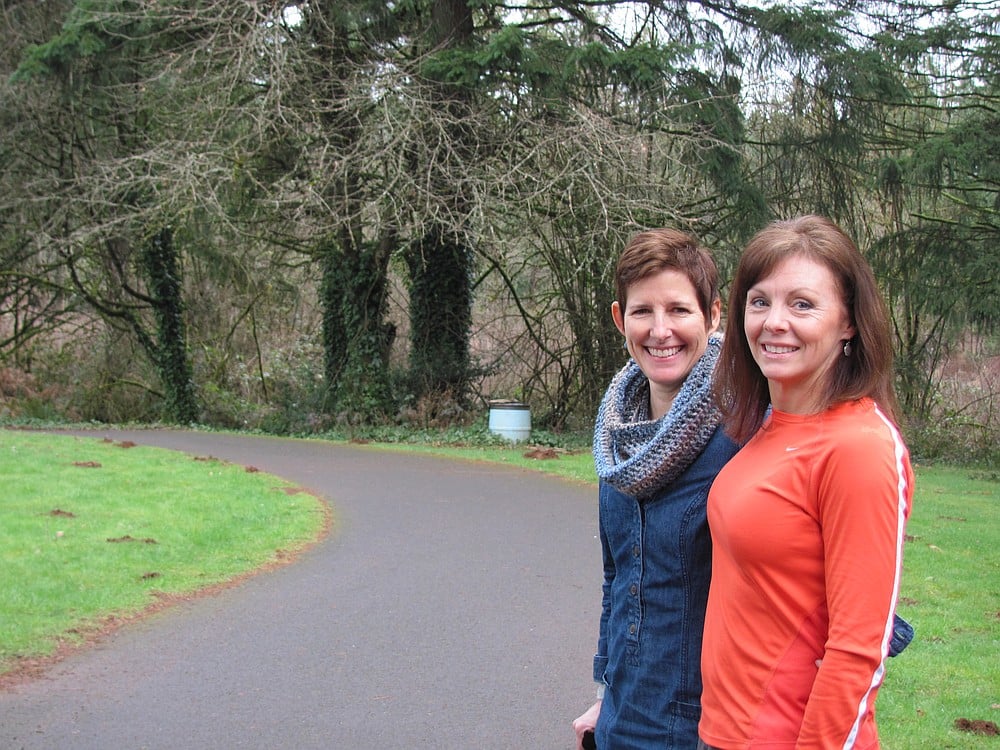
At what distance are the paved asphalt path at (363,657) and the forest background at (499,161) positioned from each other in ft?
26.6

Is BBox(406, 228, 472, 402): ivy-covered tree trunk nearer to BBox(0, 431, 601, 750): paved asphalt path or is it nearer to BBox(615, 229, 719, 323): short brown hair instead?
BBox(0, 431, 601, 750): paved asphalt path

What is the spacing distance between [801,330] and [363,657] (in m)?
4.92

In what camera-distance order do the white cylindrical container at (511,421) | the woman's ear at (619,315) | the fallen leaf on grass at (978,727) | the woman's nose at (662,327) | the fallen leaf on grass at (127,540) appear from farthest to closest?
the white cylindrical container at (511,421)
the fallen leaf on grass at (127,540)
the fallen leaf on grass at (978,727)
the woman's ear at (619,315)
the woman's nose at (662,327)

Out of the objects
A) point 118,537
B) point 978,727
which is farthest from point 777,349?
point 118,537

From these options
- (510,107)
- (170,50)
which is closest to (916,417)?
(510,107)

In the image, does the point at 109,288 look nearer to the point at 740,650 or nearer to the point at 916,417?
the point at 916,417

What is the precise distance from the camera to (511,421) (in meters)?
18.0

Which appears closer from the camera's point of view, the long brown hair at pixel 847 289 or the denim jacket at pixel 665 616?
the long brown hair at pixel 847 289

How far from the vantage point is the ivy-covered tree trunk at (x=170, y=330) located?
24266mm

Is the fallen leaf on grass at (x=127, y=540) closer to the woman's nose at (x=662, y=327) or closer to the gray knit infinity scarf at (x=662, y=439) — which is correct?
the gray knit infinity scarf at (x=662, y=439)

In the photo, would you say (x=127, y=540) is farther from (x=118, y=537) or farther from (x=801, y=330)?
(x=801, y=330)

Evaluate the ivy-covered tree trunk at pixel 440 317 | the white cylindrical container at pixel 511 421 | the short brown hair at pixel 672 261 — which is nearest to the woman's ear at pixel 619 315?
the short brown hair at pixel 672 261

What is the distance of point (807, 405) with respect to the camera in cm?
196

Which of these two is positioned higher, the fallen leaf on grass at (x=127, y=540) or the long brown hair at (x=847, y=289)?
the long brown hair at (x=847, y=289)
